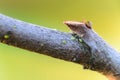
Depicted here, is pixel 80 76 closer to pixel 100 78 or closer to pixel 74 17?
pixel 100 78

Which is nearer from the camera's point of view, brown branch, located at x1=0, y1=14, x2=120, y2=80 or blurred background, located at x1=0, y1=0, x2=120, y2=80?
brown branch, located at x1=0, y1=14, x2=120, y2=80

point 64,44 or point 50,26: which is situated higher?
point 50,26

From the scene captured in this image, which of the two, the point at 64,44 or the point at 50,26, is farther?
the point at 50,26

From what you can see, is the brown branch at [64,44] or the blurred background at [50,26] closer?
the brown branch at [64,44]
